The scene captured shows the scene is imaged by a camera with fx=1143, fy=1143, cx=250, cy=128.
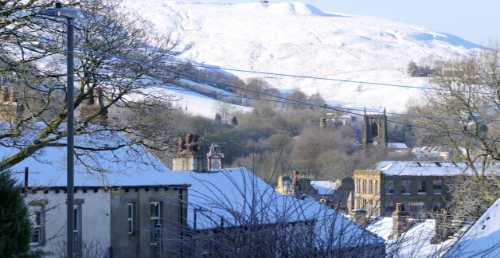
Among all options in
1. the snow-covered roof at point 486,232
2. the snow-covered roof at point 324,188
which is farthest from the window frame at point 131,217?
the snow-covered roof at point 486,232

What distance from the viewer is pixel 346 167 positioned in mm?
106125

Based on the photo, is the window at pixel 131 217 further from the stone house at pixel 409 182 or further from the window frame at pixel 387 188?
the window frame at pixel 387 188

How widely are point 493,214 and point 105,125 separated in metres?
8.41

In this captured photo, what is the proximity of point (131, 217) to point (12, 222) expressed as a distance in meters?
18.1

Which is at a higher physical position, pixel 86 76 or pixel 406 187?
pixel 86 76

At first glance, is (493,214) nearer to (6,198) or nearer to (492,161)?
(6,198)

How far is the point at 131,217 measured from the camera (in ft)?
105

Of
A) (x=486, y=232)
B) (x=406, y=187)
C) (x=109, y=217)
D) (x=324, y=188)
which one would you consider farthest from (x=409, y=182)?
(x=486, y=232)

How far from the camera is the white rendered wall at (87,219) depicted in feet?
95.3

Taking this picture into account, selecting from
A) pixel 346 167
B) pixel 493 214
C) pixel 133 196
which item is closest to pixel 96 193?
pixel 133 196

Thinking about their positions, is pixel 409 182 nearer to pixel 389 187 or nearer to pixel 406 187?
pixel 406 187

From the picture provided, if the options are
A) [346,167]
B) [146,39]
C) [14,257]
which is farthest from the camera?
[346,167]

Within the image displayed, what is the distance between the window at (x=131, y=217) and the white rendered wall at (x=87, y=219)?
2.54 feet

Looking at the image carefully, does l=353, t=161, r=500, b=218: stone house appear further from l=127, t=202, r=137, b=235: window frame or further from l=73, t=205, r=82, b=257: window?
l=73, t=205, r=82, b=257: window
